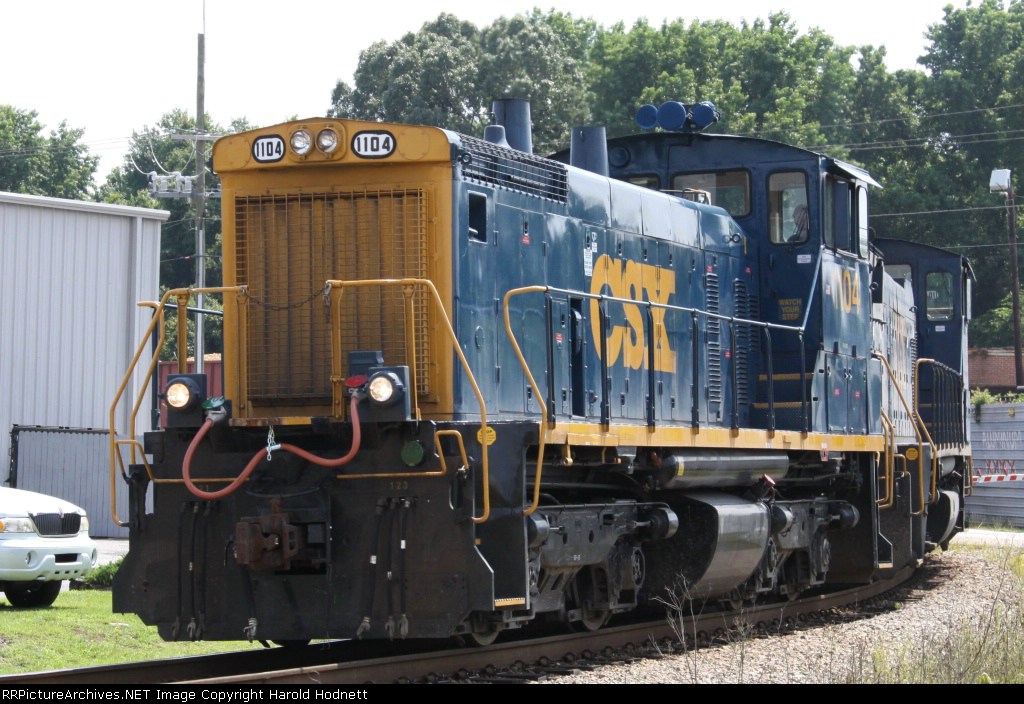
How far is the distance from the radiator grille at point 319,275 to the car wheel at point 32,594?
18.2 feet

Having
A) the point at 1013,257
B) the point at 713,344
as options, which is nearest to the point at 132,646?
the point at 713,344

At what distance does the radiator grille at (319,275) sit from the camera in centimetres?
881

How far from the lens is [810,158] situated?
12266mm

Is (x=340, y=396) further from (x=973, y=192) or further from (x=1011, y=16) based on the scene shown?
(x=1011, y=16)

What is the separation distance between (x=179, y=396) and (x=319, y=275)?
1169 mm


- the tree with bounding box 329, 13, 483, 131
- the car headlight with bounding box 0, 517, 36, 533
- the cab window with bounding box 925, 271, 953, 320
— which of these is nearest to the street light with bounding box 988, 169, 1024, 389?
the cab window with bounding box 925, 271, 953, 320

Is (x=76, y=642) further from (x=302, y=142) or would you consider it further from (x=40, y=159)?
(x=40, y=159)

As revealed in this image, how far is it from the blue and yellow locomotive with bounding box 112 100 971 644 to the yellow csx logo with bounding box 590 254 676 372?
0.02 meters

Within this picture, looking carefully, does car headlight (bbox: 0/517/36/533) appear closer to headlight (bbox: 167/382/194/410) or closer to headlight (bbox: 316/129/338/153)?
headlight (bbox: 167/382/194/410)

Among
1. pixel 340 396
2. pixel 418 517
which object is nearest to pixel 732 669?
pixel 418 517

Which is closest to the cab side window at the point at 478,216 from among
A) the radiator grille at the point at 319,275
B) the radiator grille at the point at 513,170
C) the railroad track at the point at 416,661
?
the radiator grille at the point at 513,170

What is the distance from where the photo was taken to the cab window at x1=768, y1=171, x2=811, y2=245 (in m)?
12.4

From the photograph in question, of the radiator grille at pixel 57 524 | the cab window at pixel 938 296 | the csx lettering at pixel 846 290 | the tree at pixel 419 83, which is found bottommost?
the radiator grille at pixel 57 524

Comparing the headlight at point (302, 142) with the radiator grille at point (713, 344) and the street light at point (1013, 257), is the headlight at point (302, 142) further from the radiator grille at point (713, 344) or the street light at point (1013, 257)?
the street light at point (1013, 257)
